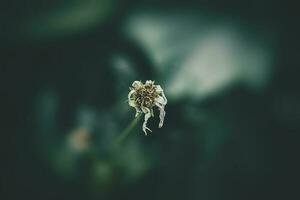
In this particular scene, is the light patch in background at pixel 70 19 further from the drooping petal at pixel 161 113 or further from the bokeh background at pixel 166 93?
the drooping petal at pixel 161 113

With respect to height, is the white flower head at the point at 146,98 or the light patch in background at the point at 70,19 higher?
the light patch in background at the point at 70,19

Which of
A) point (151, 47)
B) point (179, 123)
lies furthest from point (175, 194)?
point (151, 47)

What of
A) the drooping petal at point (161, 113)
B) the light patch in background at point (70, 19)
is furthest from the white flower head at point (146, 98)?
the light patch in background at point (70, 19)

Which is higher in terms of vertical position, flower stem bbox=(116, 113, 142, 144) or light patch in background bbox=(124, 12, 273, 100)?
light patch in background bbox=(124, 12, 273, 100)

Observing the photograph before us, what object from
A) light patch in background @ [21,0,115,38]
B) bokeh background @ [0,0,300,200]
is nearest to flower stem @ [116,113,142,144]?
bokeh background @ [0,0,300,200]

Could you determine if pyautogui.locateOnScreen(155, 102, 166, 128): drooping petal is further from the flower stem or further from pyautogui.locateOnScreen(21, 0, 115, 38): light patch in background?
pyautogui.locateOnScreen(21, 0, 115, 38): light patch in background

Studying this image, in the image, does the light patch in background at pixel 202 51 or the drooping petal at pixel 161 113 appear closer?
the drooping petal at pixel 161 113

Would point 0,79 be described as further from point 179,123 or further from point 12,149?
point 179,123

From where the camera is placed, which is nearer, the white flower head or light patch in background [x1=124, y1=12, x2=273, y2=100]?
the white flower head
